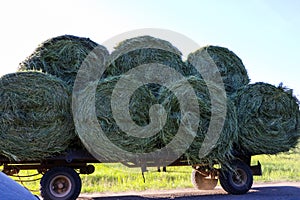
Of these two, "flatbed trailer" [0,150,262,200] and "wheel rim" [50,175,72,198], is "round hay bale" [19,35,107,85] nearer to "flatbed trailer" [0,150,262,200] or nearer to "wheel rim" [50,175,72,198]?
"flatbed trailer" [0,150,262,200]

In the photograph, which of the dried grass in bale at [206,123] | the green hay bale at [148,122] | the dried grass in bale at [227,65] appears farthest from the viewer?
the dried grass in bale at [227,65]

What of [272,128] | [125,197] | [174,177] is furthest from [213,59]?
[174,177]

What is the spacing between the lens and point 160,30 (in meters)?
8.50

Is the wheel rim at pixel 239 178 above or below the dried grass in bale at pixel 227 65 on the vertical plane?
below

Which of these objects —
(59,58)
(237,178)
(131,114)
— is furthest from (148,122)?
(237,178)

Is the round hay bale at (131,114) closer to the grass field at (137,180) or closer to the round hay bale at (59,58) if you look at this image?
the round hay bale at (59,58)

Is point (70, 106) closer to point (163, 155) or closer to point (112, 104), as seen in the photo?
point (112, 104)

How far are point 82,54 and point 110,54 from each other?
0.51m

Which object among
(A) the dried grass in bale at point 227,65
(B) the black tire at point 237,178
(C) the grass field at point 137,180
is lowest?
(C) the grass field at point 137,180

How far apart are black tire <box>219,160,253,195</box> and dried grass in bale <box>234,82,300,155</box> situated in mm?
374

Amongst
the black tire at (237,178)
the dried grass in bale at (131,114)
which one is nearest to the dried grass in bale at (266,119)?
the black tire at (237,178)

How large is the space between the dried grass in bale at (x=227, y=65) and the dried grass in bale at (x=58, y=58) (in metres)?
2.25

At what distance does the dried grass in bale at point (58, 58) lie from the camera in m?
7.80

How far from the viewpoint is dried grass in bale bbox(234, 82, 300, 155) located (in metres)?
7.88
